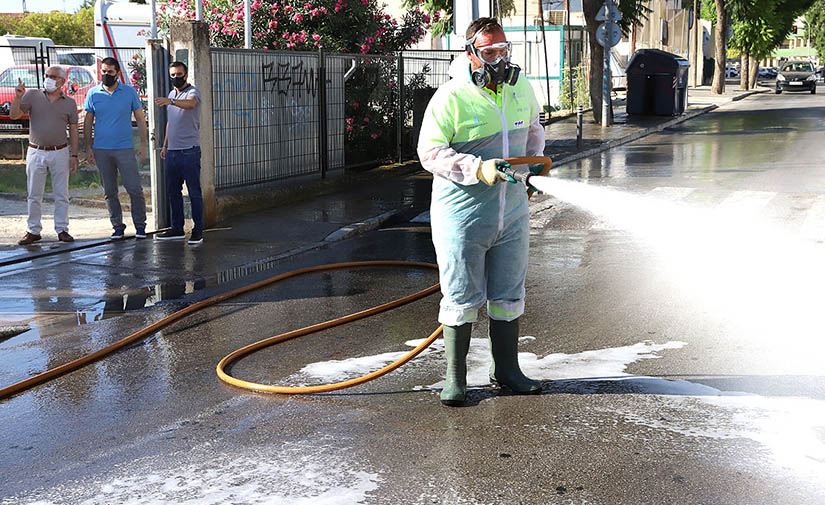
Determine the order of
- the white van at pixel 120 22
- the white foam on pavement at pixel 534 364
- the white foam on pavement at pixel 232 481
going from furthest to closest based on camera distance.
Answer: the white van at pixel 120 22
the white foam on pavement at pixel 534 364
the white foam on pavement at pixel 232 481

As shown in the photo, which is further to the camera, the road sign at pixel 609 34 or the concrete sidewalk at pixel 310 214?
the road sign at pixel 609 34

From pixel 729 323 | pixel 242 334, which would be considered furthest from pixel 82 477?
pixel 729 323

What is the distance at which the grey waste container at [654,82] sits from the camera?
1144 inches

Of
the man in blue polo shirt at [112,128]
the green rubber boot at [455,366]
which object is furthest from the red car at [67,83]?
the green rubber boot at [455,366]

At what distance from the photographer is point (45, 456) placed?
177 inches

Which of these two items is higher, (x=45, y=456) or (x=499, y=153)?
(x=499, y=153)

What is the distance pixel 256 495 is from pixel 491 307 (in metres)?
1.81

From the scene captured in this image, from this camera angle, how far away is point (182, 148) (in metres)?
10.2

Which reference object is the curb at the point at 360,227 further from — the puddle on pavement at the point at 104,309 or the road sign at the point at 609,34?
the road sign at the point at 609,34

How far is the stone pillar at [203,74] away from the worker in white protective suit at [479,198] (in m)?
6.55

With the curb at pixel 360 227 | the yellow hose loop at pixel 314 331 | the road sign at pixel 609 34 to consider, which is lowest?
the yellow hose loop at pixel 314 331

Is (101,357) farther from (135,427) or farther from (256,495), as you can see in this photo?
(256,495)

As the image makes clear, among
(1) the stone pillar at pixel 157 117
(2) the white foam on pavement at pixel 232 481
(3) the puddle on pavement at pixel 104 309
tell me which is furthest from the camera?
(1) the stone pillar at pixel 157 117

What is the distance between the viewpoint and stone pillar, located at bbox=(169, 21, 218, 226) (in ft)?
35.8
